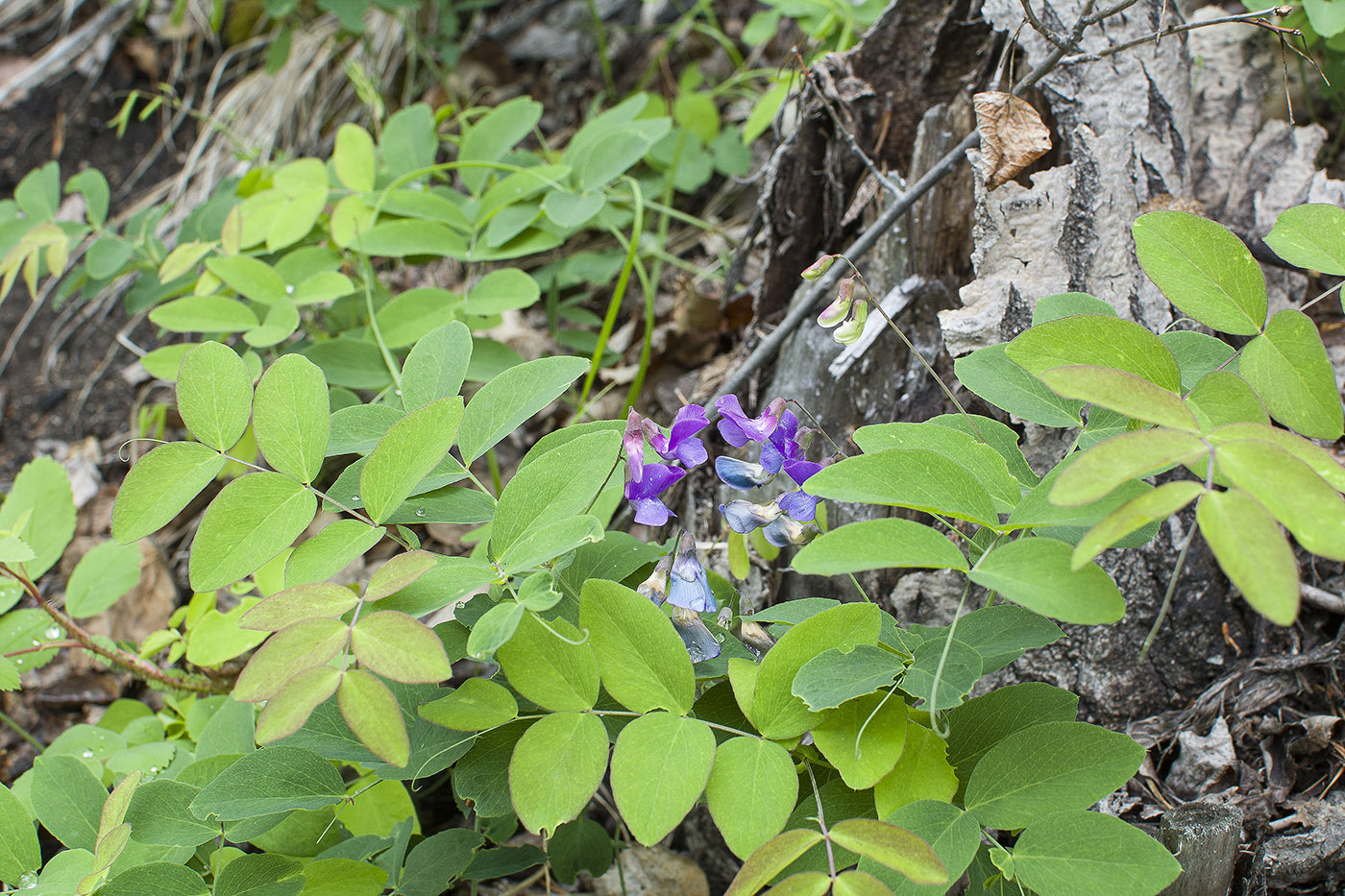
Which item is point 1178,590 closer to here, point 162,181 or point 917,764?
point 917,764

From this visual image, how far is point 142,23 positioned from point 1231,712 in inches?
180

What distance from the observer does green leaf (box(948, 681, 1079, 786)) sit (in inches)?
37.6

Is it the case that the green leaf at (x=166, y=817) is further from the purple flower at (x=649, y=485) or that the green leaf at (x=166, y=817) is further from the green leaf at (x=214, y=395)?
the purple flower at (x=649, y=485)

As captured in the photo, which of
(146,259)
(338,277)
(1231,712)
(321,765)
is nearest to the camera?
(321,765)

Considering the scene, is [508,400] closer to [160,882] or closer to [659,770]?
[659,770]

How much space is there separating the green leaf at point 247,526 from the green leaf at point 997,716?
30.7 inches

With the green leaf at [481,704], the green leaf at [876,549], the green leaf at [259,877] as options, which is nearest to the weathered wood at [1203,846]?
the green leaf at [876,549]

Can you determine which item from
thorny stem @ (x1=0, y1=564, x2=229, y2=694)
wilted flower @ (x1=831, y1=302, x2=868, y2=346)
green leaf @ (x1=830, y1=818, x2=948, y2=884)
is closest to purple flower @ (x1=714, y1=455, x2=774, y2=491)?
wilted flower @ (x1=831, y1=302, x2=868, y2=346)

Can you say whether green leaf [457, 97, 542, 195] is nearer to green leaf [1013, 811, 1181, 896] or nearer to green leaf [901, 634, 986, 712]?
green leaf [901, 634, 986, 712]

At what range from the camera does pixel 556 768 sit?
0.88 meters

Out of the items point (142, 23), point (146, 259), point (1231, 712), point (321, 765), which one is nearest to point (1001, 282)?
point (1231, 712)

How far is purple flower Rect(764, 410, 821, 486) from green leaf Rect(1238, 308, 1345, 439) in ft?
1.59

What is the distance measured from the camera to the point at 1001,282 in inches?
57.1

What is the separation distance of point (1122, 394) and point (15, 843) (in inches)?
52.9
